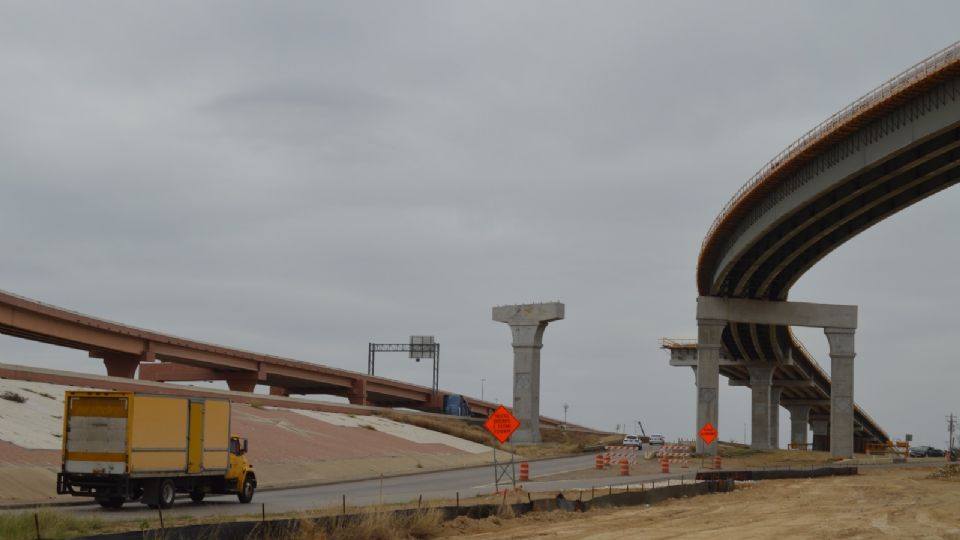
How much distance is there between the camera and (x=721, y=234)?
227 feet

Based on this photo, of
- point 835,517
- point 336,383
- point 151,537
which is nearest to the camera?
point 151,537

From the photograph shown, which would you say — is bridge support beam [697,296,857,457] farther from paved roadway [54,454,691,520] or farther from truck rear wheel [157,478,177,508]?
truck rear wheel [157,478,177,508]

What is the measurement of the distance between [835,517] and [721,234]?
43523 millimetres

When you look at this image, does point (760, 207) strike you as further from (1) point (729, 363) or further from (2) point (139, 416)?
(1) point (729, 363)

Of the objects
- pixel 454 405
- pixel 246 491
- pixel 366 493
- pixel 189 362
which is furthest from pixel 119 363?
pixel 246 491

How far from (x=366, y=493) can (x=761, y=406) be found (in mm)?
82567

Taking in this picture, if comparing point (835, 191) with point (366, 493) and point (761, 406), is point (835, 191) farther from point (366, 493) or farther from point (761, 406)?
point (761, 406)

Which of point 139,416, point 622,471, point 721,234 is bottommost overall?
point 622,471

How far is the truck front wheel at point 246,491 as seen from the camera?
3307 cm

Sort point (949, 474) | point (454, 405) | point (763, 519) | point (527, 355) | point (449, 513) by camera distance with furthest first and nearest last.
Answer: point (454, 405), point (527, 355), point (949, 474), point (763, 519), point (449, 513)

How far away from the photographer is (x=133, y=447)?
28.8 meters

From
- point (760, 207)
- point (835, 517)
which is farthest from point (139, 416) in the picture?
point (760, 207)

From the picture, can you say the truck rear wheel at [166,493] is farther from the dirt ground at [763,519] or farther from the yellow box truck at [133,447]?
the dirt ground at [763,519]

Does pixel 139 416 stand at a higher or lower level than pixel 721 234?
lower
